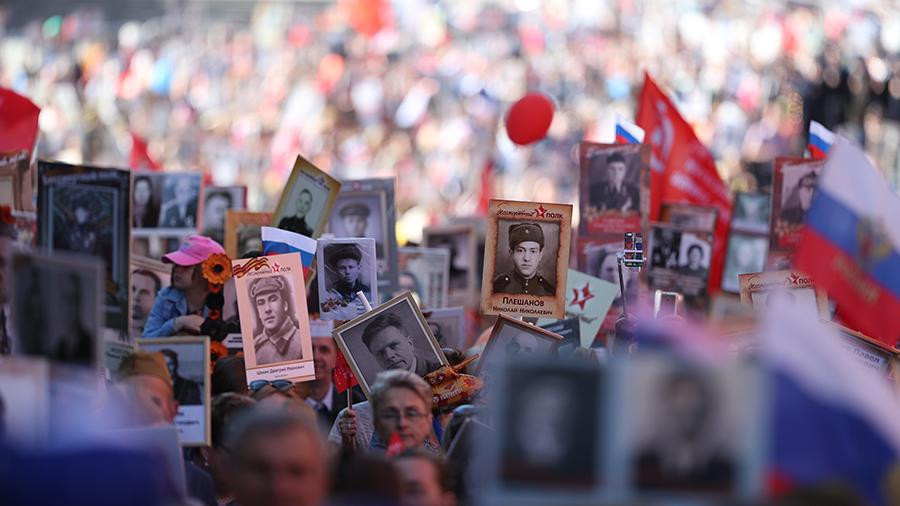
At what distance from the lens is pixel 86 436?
384 cm

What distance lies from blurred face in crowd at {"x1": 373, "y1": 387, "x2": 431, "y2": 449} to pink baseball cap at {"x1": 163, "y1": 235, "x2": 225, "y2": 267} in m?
1.84

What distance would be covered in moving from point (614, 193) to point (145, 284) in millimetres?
2678

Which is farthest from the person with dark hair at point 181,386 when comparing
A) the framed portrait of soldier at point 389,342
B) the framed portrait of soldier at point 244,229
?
the framed portrait of soldier at point 244,229

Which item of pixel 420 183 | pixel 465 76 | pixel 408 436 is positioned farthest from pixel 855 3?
pixel 408 436

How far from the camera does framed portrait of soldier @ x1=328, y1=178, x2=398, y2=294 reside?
9.38 meters

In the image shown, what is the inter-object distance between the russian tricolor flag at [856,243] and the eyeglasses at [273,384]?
2.18 m

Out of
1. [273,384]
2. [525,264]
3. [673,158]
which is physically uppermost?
[673,158]

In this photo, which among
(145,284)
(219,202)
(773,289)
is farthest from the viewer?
(219,202)

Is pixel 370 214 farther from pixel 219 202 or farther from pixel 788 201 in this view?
pixel 788 201

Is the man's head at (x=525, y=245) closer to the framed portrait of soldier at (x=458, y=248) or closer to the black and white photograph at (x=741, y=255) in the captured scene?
the black and white photograph at (x=741, y=255)

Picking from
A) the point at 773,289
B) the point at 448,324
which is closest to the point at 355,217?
the point at 448,324

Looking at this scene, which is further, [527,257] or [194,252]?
[194,252]

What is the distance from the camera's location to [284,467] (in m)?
3.94

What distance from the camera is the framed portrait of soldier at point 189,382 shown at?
548 centimetres
